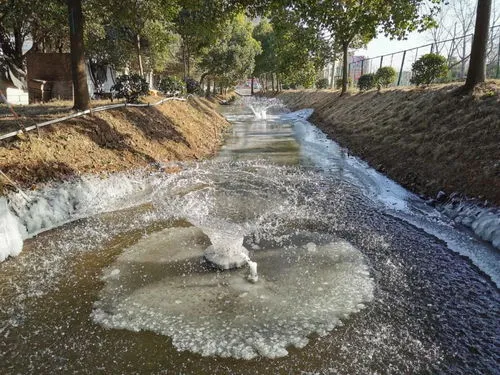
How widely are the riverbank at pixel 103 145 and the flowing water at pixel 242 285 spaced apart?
20.3 inches

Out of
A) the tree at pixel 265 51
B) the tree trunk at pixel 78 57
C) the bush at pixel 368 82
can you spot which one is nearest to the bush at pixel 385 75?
the bush at pixel 368 82

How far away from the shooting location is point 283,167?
41.0 ft


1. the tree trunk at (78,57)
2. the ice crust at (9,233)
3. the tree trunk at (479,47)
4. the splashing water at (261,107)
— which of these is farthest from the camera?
the splashing water at (261,107)

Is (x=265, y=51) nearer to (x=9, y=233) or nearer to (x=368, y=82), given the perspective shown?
(x=368, y=82)

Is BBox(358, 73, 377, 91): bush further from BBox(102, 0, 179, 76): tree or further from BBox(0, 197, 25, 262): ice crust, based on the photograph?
BBox(0, 197, 25, 262): ice crust

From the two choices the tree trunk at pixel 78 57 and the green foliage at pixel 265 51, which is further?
the green foliage at pixel 265 51

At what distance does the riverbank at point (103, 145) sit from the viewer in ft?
25.1

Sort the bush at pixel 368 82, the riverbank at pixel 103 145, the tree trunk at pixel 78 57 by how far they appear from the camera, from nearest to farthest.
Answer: the riverbank at pixel 103 145 < the tree trunk at pixel 78 57 < the bush at pixel 368 82

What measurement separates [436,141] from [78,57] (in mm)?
10625

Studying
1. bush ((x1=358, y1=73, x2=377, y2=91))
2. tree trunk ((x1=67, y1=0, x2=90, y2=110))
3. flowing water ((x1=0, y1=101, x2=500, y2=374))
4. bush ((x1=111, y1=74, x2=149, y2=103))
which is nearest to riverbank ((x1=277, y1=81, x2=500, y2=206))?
flowing water ((x1=0, y1=101, x2=500, y2=374))

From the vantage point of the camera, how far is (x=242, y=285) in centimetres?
522

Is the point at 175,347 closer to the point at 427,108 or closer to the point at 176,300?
the point at 176,300

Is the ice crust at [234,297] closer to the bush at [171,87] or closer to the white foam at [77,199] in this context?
the white foam at [77,199]

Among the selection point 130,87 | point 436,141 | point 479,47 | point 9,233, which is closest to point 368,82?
point 479,47
